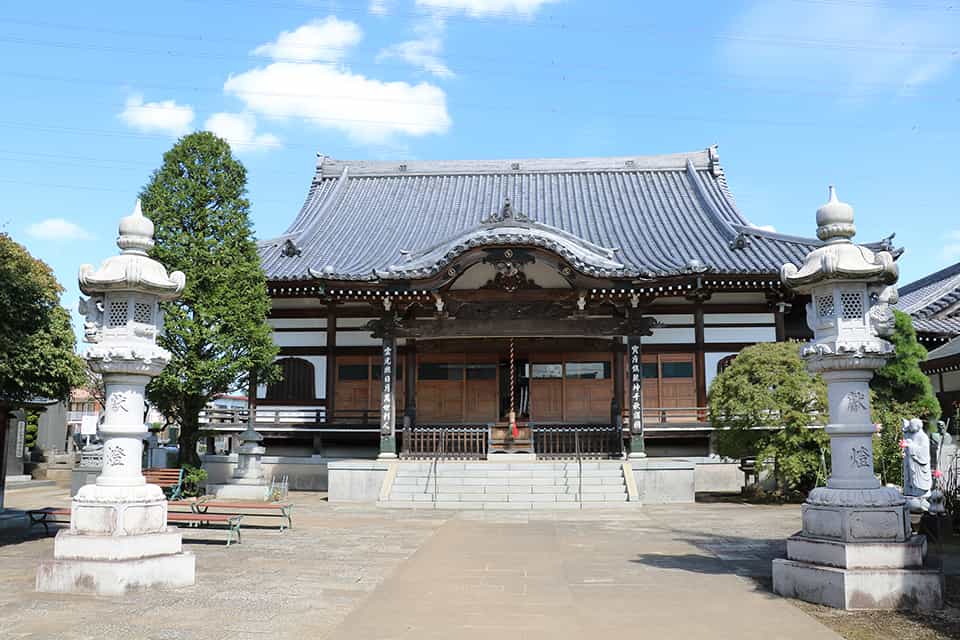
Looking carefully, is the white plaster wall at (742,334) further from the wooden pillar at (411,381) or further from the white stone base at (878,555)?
the white stone base at (878,555)

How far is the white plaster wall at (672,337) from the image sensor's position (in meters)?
20.7

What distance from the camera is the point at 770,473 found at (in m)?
18.0

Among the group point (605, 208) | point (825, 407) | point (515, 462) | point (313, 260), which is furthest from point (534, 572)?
point (605, 208)

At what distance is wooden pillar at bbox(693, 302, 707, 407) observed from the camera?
66.2 feet

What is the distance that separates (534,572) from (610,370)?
12987 millimetres

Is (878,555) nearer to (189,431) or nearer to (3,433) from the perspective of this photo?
(3,433)

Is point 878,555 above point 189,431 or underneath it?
underneath

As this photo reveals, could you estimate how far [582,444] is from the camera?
1891 cm

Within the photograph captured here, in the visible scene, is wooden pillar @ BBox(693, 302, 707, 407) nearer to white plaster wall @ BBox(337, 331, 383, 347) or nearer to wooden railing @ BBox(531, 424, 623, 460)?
wooden railing @ BBox(531, 424, 623, 460)

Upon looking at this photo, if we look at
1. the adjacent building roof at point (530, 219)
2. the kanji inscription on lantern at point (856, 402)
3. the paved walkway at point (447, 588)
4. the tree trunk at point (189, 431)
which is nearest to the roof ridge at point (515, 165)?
the adjacent building roof at point (530, 219)

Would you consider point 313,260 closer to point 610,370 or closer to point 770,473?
point 610,370

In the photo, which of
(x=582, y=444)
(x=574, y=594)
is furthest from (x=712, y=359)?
(x=574, y=594)

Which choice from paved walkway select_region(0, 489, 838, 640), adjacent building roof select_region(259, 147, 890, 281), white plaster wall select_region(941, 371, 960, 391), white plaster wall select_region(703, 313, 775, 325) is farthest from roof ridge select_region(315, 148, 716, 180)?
paved walkway select_region(0, 489, 838, 640)

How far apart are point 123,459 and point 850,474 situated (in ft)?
25.4
